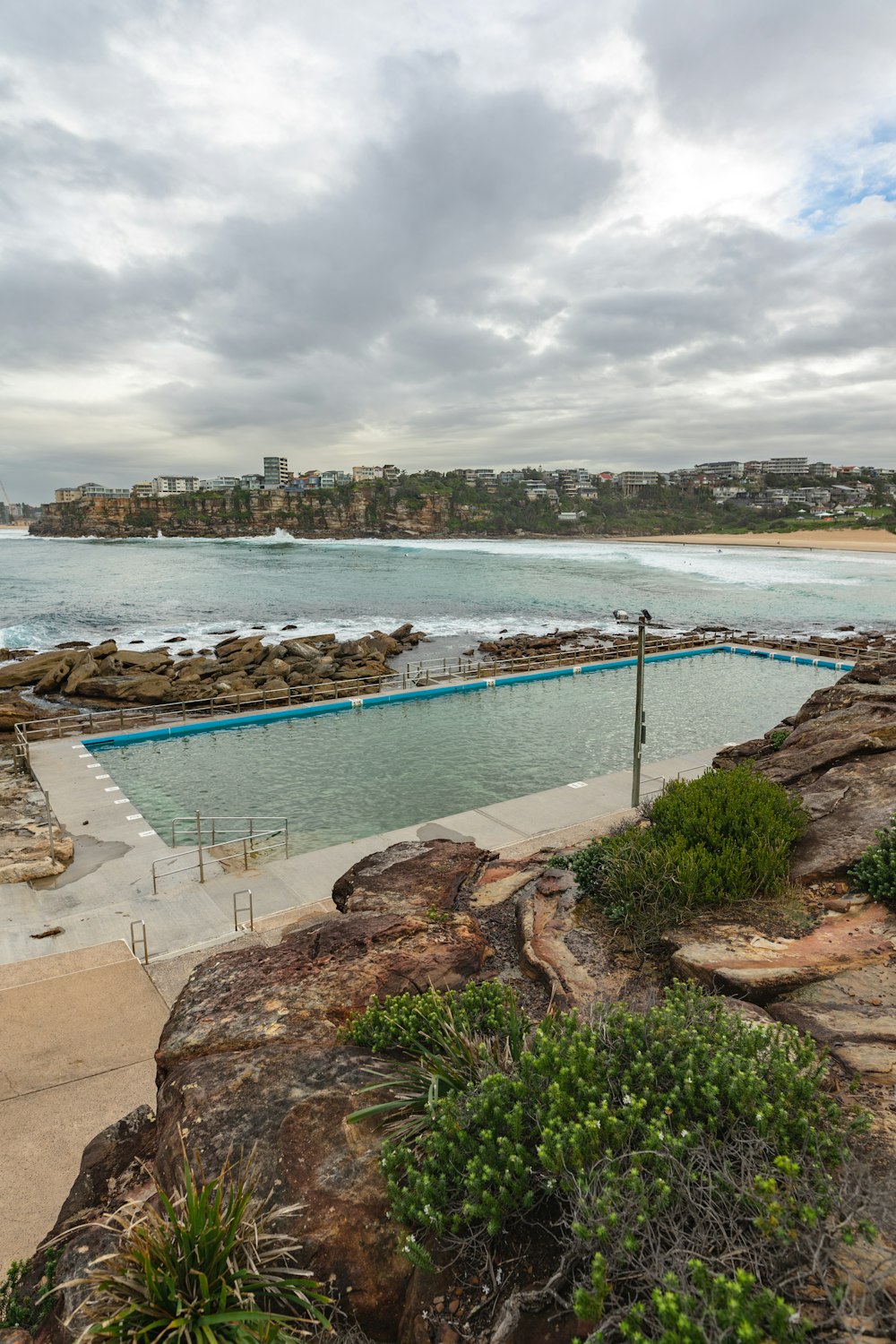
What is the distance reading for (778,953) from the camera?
5766 millimetres

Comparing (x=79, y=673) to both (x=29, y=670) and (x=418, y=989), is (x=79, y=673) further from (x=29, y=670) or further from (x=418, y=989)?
(x=418, y=989)

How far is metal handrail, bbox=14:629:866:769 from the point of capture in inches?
898

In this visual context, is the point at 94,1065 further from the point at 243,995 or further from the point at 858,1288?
the point at 858,1288

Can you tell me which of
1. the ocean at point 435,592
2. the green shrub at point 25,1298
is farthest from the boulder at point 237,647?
the green shrub at point 25,1298

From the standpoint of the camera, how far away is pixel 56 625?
5138 cm

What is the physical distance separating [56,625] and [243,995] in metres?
53.6

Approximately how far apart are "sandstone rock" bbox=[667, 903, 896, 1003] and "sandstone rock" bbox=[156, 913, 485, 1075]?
5.81 ft

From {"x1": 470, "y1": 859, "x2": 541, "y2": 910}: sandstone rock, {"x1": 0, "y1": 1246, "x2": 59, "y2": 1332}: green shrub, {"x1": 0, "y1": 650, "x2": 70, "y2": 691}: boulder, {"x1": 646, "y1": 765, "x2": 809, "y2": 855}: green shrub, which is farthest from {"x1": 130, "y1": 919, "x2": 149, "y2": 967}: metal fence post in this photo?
{"x1": 0, "y1": 650, "x2": 70, "y2": 691}: boulder

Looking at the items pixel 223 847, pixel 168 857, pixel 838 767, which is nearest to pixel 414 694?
pixel 223 847

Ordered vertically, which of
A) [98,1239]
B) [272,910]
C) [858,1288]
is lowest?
[272,910]

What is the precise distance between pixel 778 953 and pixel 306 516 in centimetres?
19606

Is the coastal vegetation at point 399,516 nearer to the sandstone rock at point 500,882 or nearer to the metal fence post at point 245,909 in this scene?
the metal fence post at point 245,909

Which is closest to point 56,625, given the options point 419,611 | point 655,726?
point 419,611

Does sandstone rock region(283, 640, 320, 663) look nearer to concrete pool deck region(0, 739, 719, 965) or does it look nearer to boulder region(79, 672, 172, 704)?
boulder region(79, 672, 172, 704)
